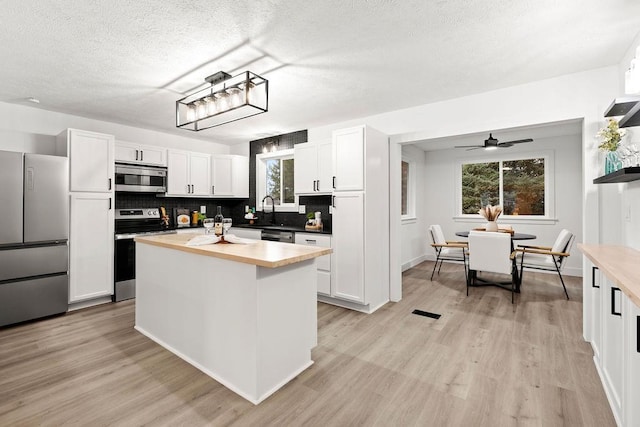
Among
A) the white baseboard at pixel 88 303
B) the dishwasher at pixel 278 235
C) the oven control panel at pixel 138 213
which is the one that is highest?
the oven control panel at pixel 138 213

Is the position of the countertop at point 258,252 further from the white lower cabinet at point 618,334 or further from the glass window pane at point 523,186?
the glass window pane at point 523,186

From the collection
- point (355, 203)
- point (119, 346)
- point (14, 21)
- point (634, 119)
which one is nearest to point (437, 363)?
point (355, 203)

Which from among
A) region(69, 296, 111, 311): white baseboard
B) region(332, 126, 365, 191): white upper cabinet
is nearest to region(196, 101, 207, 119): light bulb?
region(332, 126, 365, 191): white upper cabinet

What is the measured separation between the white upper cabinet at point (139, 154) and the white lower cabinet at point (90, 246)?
2.08 feet

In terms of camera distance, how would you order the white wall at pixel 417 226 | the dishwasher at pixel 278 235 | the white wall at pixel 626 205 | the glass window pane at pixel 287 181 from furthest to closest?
the white wall at pixel 417 226 → the glass window pane at pixel 287 181 → the dishwasher at pixel 278 235 → the white wall at pixel 626 205

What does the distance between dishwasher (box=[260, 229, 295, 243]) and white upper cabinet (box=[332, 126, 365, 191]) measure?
0.97 m

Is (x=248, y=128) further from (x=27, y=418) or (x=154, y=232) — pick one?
(x=27, y=418)

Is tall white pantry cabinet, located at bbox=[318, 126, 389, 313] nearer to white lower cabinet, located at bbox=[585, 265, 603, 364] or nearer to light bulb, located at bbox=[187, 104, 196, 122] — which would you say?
light bulb, located at bbox=[187, 104, 196, 122]

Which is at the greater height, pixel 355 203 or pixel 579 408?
pixel 355 203

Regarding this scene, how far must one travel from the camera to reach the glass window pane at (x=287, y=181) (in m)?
5.20

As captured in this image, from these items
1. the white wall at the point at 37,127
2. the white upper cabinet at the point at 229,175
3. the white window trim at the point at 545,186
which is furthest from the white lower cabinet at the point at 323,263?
the white window trim at the point at 545,186

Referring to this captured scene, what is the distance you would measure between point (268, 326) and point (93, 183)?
3.24m

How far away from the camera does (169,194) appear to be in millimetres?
4703

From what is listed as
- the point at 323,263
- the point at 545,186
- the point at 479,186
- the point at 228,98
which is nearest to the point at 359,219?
the point at 323,263
